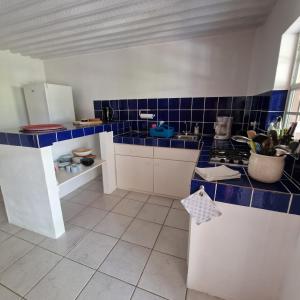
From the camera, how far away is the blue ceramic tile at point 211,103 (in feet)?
7.36

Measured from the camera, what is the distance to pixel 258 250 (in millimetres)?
925

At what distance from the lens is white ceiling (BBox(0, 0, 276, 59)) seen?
1409 mm

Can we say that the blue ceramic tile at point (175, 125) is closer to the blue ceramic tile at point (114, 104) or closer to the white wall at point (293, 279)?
the blue ceramic tile at point (114, 104)

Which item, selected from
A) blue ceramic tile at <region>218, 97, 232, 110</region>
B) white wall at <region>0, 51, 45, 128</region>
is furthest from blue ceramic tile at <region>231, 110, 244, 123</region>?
white wall at <region>0, 51, 45, 128</region>

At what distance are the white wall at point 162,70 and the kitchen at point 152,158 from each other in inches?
0.5

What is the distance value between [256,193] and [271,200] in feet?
0.24

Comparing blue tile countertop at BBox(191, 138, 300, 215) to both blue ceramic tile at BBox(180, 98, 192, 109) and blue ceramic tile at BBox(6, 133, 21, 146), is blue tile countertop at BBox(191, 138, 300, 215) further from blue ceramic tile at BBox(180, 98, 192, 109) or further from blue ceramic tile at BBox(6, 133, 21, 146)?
blue ceramic tile at BBox(180, 98, 192, 109)

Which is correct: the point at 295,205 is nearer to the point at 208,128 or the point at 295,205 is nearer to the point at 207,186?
the point at 207,186

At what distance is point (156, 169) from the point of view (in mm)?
2213

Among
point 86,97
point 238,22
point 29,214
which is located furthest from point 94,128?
point 238,22

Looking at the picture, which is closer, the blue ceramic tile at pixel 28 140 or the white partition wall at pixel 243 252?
the white partition wall at pixel 243 252

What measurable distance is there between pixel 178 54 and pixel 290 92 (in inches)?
57.6

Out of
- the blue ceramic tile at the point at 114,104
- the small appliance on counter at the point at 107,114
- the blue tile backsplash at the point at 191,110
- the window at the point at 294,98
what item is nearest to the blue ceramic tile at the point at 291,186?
the window at the point at 294,98

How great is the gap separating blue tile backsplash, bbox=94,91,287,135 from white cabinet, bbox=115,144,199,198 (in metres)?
0.55
